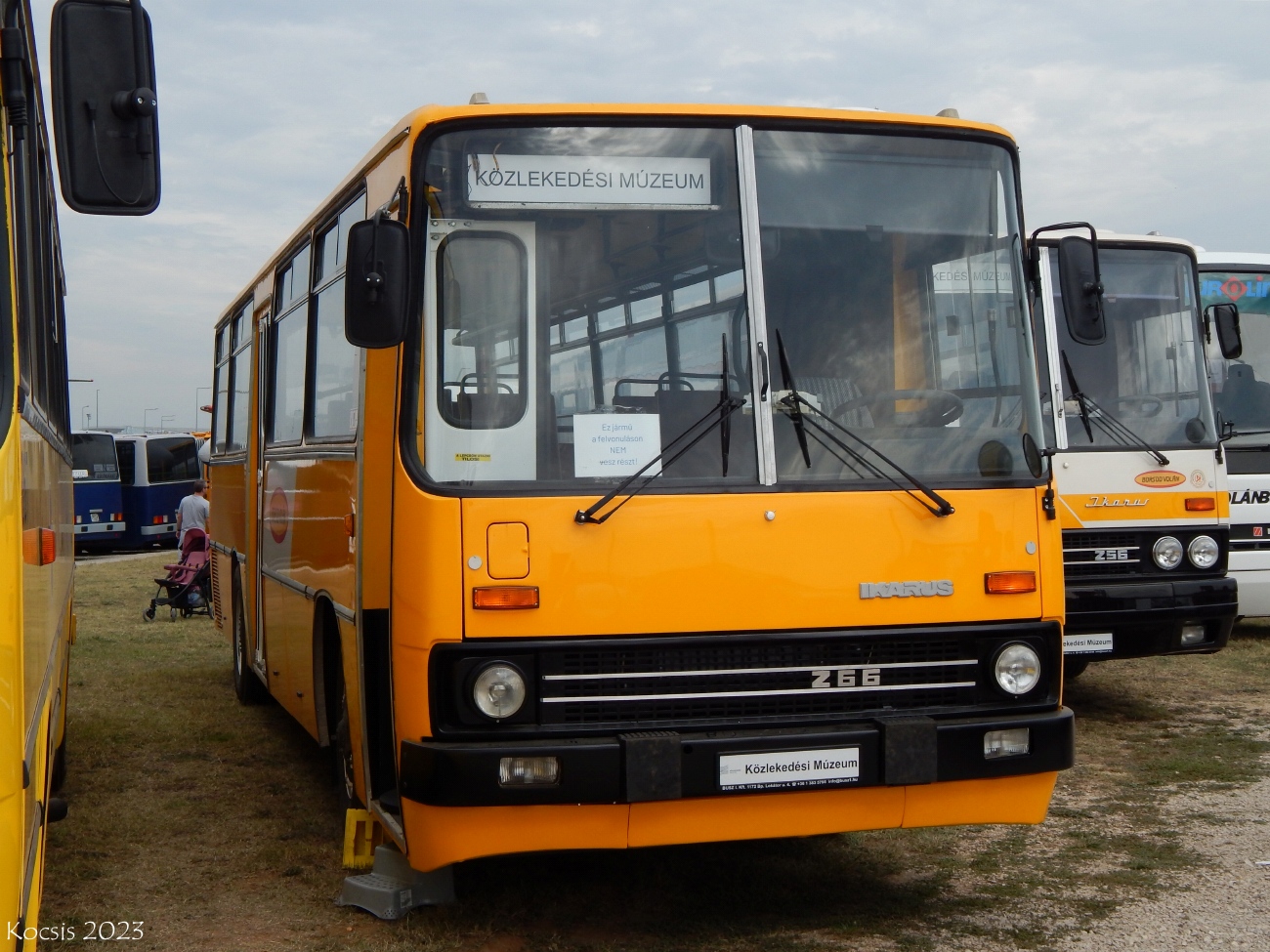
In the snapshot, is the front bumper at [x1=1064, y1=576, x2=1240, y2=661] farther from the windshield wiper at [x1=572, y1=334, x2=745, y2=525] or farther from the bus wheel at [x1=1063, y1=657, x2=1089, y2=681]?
the windshield wiper at [x1=572, y1=334, x2=745, y2=525]

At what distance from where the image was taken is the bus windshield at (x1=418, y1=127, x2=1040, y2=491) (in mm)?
5074

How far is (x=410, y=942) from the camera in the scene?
522 centimetres

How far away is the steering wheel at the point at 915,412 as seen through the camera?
529cm

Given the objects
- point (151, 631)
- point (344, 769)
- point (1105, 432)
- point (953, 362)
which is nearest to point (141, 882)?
point (344, 769)

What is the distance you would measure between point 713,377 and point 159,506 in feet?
110

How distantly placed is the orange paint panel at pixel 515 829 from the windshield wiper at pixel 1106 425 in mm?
5514

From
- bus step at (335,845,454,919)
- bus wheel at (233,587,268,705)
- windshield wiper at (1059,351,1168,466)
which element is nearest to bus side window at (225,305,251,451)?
bus wheel at (233,587,268,705)

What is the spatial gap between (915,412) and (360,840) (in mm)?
2985

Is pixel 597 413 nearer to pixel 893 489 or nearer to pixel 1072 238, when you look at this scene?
pixel 893 489

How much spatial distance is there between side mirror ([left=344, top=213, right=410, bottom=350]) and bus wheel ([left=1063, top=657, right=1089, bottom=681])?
233 inches

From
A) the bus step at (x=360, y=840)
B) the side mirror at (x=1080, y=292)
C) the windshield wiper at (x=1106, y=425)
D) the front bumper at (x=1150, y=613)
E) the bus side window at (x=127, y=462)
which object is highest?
the bus side window at (x=127, y=462)

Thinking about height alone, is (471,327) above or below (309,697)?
above

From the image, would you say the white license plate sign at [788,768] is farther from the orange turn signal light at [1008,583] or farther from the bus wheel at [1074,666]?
the bus wheel at [1074,666]

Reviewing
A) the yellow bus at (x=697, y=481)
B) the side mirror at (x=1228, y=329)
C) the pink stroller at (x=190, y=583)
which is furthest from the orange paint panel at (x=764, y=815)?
the pink stroller at (x=190, y=583)
